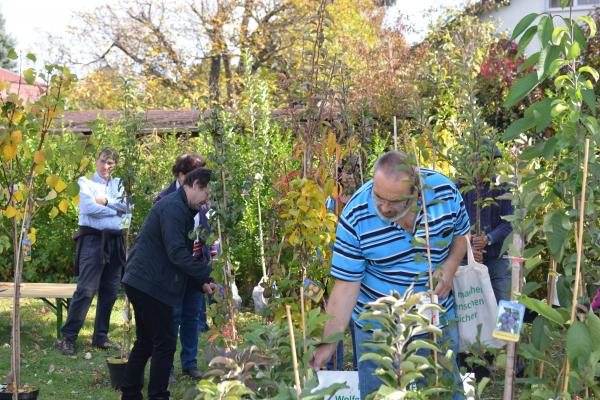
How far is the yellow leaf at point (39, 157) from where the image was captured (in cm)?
377

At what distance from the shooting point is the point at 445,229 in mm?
3393

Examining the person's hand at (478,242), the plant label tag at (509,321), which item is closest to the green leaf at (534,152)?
the plant label tag at (509,321)

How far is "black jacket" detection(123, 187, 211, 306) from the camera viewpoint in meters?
5.01

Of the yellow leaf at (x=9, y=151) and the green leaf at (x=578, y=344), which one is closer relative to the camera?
the green leaf at (x=578, y=344)

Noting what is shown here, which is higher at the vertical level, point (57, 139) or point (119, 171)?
point (57, 139)

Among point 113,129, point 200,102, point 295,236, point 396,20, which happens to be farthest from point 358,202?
point 396,20

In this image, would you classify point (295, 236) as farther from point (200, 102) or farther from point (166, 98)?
point (166, 98)

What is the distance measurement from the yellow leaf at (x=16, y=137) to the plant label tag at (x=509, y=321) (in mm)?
2413

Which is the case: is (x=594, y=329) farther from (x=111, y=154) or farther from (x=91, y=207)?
(x=111, y=154)

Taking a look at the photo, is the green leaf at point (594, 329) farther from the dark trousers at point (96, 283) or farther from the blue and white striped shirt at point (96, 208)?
the dark trousers at point (96, 283)

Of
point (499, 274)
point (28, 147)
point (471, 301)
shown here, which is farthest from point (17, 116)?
point (499, 274)

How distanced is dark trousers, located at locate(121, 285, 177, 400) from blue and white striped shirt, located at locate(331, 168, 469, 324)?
6.66ft

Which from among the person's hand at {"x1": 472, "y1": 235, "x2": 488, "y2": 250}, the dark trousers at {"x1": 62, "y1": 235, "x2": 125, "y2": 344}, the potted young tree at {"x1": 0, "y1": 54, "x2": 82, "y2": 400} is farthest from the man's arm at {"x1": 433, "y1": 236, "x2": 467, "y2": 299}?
the dark trousers at {"x1": 62, "y1": 235, "x2": 125, "y2": 344}

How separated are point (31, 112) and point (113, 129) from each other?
714 centimetres
